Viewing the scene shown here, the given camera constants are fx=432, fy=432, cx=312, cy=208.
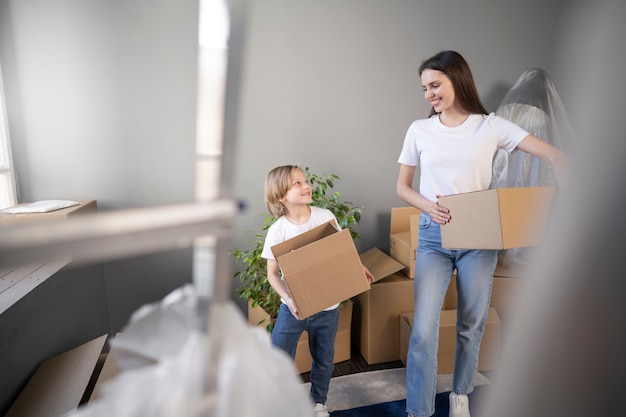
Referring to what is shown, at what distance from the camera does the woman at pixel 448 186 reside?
1.42 meters

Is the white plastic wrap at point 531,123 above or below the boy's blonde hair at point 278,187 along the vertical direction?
above

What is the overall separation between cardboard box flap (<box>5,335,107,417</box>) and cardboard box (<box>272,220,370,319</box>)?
0.70m

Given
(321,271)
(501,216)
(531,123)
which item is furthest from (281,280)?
(531,123)

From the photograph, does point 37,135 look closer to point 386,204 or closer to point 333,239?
point 333,239

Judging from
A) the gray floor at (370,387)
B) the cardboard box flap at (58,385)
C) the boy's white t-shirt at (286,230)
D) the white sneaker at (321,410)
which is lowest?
the gray floor at (370,387)

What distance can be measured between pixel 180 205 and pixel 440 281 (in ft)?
4.41

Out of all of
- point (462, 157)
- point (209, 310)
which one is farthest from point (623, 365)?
point (462, 157)

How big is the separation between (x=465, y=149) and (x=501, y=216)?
0.90 ft

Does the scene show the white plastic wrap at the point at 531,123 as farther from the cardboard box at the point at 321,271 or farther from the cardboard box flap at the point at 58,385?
→ the cardboard box flap at the point at 58,385

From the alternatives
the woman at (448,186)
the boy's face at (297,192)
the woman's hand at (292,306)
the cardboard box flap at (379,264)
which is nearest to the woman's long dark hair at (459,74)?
the woman at (448,186)

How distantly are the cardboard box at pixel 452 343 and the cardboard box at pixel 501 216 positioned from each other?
2.69ft

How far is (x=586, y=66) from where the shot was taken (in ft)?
1.30

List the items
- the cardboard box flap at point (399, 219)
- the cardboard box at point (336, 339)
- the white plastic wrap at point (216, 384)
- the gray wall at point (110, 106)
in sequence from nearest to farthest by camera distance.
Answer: the white plastic wrap at point (216, 384) < the gray wall at point (110, 106) < the cardboard box at point (336, 339) < the cardboard box flap at point (399, 219)

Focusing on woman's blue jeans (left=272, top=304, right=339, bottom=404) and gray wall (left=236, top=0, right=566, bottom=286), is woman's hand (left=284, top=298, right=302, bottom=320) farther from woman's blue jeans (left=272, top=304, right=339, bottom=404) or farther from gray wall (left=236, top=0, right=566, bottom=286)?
gray wall (left=236, top=0, right=566, bottom=286)
